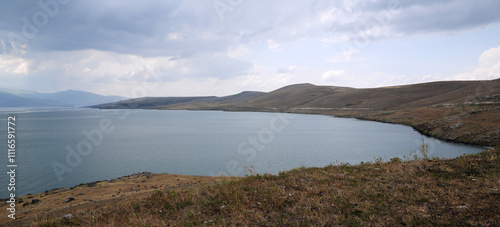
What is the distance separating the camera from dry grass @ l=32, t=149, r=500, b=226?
8.09 metres

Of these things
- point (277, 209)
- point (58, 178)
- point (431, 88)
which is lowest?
point (58, 178)

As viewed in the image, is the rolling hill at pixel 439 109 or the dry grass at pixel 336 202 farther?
the rolling hill at pixel 439 109

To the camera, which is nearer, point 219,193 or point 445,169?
point 219,193

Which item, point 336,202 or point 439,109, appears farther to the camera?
point 439,109

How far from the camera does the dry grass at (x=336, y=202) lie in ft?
26.6

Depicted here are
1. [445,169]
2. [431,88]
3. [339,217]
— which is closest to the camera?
[339,217]

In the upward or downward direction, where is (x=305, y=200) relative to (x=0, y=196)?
upward

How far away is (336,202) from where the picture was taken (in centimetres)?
938

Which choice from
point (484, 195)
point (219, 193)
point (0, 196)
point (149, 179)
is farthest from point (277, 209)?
point (0, 196)

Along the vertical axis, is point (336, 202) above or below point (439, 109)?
below

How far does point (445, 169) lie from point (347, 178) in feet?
14.2

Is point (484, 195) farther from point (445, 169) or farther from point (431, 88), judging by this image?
point (431, 88)

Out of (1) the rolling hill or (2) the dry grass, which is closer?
(2) the dry grass

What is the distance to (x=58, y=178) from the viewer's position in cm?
2719
